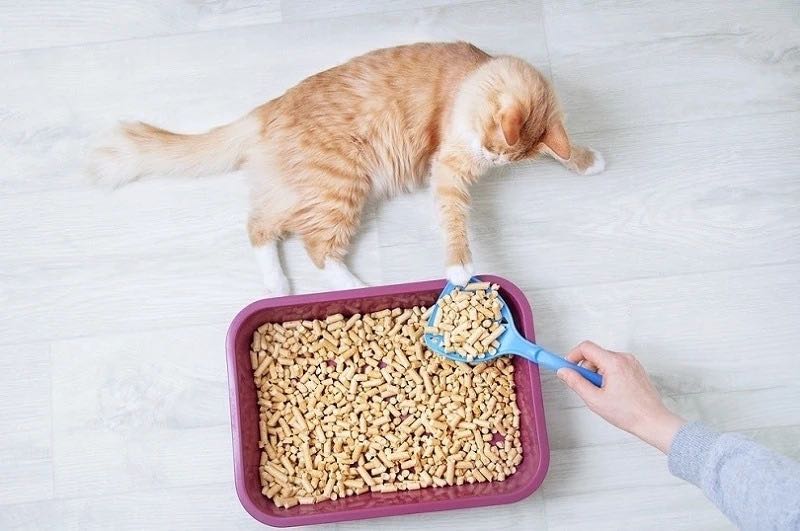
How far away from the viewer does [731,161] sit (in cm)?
182

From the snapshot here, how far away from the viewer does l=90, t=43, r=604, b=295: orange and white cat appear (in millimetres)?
1559

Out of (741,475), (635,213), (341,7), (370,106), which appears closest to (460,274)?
(370,106)

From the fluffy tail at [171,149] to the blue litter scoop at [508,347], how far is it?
0.61m

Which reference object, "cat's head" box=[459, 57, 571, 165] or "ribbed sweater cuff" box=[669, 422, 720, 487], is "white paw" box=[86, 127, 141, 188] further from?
"ribbed sweater cuff" box=[669, 422, 720, 487]

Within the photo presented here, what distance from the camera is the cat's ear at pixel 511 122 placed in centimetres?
143

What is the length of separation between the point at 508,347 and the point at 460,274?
0.62ft

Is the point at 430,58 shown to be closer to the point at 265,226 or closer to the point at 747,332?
the point at 265,226

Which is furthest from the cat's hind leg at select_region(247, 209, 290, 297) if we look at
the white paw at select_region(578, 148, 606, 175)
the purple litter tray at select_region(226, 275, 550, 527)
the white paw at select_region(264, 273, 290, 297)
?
the white paw at select_region(578, 148, 606, 175)

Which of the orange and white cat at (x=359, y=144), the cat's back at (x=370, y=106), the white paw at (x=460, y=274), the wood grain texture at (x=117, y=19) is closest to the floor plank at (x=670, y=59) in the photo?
the orange and white cat at (x=359, y=144)

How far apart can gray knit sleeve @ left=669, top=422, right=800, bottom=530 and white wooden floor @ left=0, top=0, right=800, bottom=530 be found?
48 cm

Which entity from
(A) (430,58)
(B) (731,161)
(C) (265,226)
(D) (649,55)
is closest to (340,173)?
(C) (265,226)

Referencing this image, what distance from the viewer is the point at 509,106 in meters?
1.46

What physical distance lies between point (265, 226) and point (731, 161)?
1186 millimetres

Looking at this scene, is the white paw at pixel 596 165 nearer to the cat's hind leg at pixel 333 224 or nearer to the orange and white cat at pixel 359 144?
the orange and white cat at pixel 359 144
